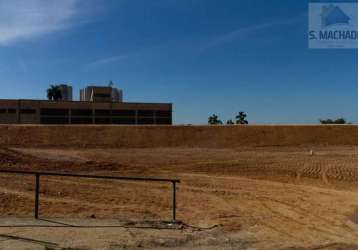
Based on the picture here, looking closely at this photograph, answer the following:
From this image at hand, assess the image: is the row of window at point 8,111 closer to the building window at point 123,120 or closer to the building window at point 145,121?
the building window at point 123,120

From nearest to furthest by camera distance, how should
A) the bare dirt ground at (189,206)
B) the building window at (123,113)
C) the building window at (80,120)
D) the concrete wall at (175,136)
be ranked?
the bare dirt ground at (189,206) < the concrete wall at (175,136) < the building window at (80,120) < the building window at (123,113)

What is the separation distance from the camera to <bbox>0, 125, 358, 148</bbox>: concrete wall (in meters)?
41.1

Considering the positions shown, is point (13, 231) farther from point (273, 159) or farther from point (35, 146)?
point (35, 146)

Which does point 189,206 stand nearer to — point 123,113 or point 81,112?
point 81,112

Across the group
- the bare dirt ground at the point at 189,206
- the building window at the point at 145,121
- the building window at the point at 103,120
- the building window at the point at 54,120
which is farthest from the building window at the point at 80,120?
the bare dirt ground at the point at 189,206

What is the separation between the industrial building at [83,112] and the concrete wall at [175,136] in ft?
168

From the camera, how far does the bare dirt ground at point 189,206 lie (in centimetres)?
821

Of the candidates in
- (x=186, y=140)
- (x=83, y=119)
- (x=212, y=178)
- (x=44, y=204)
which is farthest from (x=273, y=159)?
(x=83, y=119)

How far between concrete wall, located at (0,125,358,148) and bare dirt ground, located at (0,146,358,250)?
35.4ft

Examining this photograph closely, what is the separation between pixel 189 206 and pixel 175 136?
2957 centimetres

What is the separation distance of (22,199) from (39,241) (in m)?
7.03

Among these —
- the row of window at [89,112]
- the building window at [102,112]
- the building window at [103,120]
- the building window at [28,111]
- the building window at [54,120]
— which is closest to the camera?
the building window at [28,111]

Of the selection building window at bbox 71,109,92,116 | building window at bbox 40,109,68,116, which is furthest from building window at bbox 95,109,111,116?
building window at bbox 40,109,68,116

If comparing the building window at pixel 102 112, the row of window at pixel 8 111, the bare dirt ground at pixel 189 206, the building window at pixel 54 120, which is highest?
the building window at pixel 102 112
